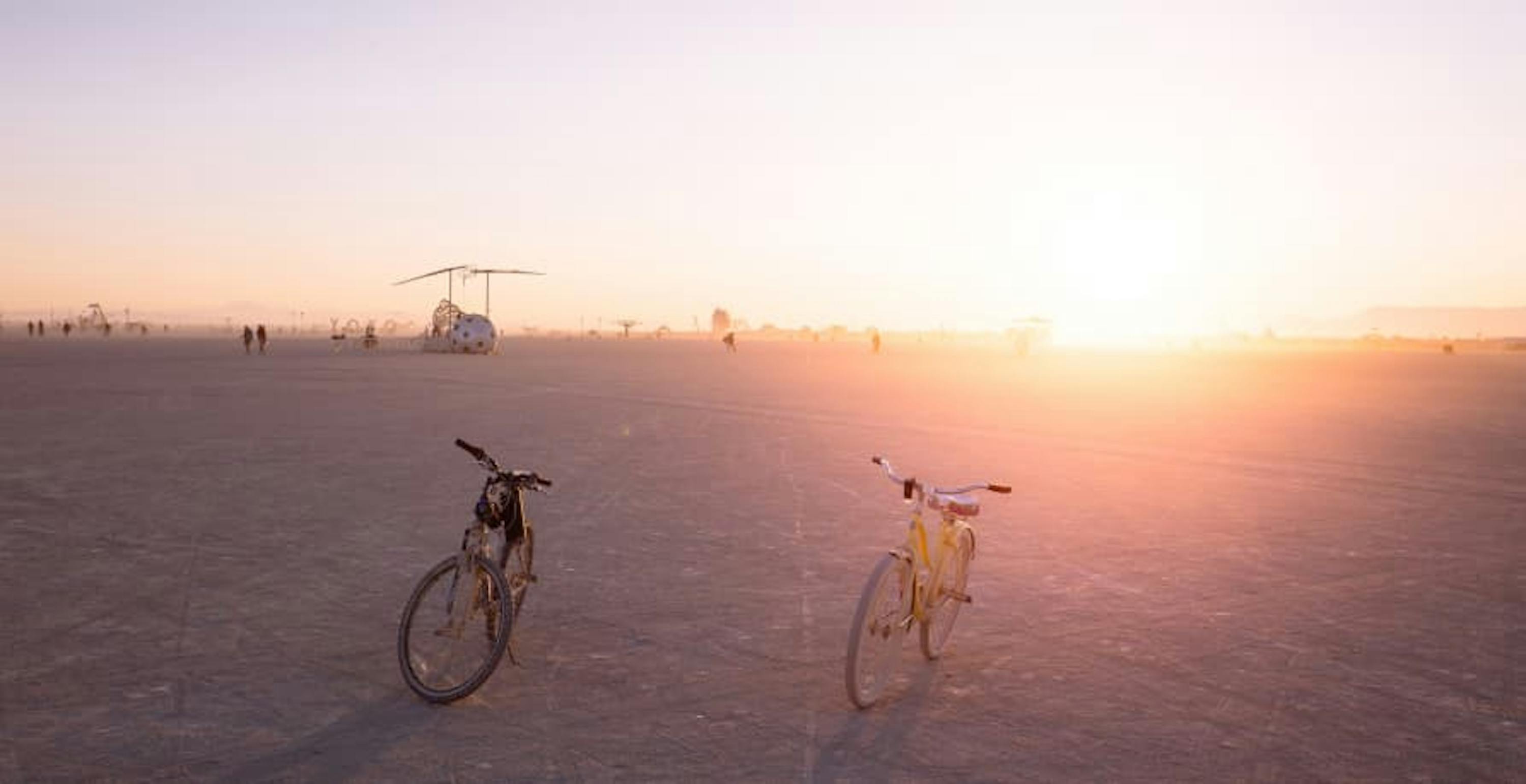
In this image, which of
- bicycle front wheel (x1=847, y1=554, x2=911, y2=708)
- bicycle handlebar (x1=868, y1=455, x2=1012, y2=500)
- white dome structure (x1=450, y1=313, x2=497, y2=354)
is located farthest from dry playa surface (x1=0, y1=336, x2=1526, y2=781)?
white dome structure (x1=450, y1=313, x2=497, y2=354)

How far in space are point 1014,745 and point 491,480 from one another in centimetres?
323

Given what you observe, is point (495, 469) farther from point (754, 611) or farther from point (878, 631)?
point (754, 611)

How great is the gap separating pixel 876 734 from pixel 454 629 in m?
2.42

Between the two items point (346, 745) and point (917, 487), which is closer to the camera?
point (346, 745)

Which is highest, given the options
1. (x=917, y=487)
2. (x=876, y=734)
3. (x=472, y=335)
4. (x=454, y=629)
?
(x=472, y=335)

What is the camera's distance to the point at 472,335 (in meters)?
70.9

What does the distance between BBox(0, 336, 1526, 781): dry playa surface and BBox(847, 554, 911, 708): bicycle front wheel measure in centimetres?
17

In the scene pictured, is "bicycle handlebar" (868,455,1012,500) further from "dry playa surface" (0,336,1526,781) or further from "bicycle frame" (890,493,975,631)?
"dry playa surface" (0,336,1526,781)

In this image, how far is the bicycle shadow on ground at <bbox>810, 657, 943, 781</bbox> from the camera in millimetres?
4812

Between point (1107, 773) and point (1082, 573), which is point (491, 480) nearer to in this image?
point (1107, 773)

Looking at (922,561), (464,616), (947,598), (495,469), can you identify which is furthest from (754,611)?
(495,469)

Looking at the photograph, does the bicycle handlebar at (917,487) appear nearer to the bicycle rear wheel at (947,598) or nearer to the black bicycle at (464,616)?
the bicycle rear wheel at (947,598)

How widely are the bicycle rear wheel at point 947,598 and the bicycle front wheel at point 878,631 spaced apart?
0.42 m

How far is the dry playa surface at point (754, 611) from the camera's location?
504cm
